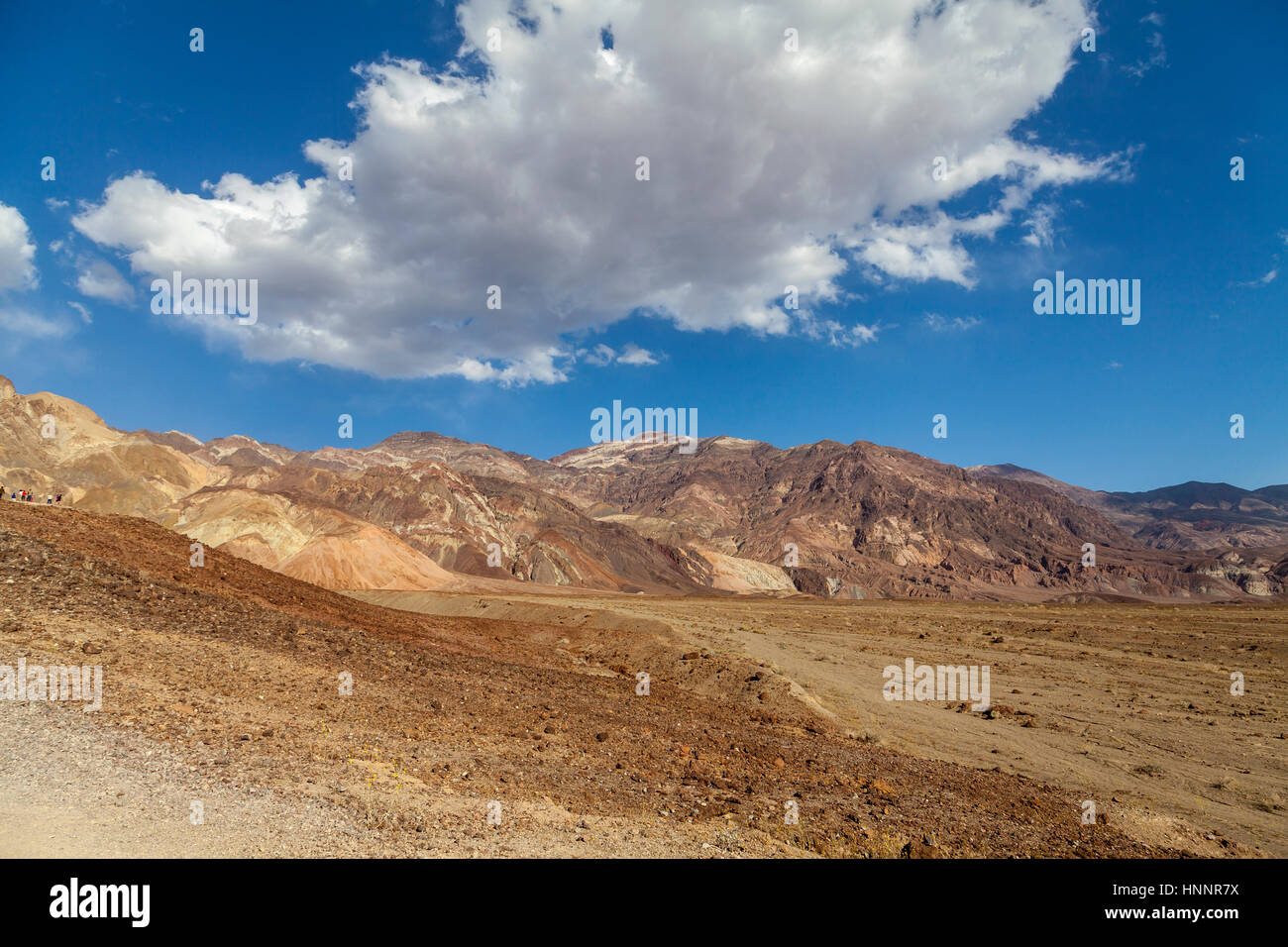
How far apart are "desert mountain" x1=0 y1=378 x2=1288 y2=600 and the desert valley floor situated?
52.9 metres

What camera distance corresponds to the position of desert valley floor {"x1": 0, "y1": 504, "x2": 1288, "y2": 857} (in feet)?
24.2

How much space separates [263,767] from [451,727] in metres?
3.73

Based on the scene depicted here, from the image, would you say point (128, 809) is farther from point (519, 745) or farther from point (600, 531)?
point (600, 531)

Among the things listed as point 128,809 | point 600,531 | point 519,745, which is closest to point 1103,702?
point 519,745

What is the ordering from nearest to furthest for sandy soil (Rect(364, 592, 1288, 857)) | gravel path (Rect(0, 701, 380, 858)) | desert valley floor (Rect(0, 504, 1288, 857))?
gravel path (Rect(0, 701, 380, 858)) < desert valley floor (Rect(0, 504, 1288, 857)) < sandy soil (Rect(364, 592, 1288, 857))

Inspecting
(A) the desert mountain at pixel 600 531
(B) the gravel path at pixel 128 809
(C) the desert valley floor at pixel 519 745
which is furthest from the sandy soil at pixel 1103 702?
(A) the desert mountain at pixel 600 531

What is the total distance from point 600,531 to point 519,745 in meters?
116

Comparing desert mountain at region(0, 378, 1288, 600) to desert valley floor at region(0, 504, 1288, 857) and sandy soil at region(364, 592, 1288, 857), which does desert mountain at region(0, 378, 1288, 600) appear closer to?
sandy soil at region(364, 592, 1288, 857)

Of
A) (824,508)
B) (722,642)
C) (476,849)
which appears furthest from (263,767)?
(824,508)

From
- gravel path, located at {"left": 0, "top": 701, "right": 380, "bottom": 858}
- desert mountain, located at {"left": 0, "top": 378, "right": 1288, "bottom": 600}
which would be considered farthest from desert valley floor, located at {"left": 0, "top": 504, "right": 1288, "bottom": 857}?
desert mountain, located at {"left": 0, "top": 378, "right": 1288, "bottom": 600}

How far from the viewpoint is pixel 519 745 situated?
1123 cm

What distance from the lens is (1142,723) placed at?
17.5 m

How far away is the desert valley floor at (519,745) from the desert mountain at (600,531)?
174 ft
